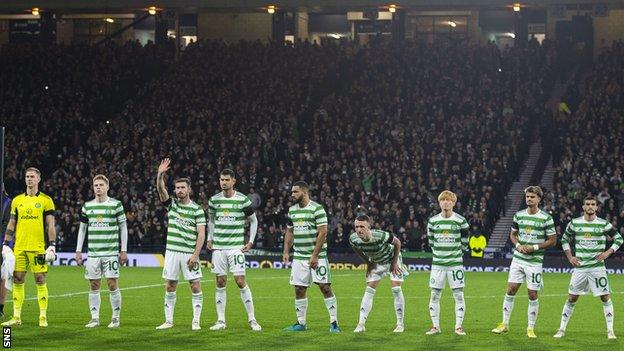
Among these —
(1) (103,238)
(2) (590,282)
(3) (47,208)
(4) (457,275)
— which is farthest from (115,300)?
(2) (590,282)

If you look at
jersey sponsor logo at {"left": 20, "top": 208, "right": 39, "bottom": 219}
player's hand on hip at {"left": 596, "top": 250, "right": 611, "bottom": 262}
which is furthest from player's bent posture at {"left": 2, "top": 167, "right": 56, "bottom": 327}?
player's hand on hip at {"left": 596, "top": 250, "right": 611, "bottom": 262}

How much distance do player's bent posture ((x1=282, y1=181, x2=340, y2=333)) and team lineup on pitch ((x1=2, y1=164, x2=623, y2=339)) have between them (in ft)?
0.05

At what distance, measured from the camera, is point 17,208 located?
2027cm

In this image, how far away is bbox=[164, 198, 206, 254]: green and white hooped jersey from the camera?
1991cm

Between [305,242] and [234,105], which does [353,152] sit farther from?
[305,242]

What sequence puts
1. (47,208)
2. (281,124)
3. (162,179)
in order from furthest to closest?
(281,124) → (47,208) → (162,179)

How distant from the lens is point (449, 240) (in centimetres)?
1973

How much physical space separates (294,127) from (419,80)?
18.4 feet

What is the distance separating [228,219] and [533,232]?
16.1 ft

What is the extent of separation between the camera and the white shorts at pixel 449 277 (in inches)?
774

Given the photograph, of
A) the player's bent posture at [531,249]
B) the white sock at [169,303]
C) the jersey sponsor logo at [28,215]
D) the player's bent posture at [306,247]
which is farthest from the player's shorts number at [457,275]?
the jersey sponsor logo at [28,215]

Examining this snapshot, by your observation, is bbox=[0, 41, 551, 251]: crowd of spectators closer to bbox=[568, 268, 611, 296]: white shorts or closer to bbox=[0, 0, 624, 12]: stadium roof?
bbox=[0, 0, 624, 12]: stadium roof

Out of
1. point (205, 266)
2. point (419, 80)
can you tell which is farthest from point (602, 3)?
point (205, 266)

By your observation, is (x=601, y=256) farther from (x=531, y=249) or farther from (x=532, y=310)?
(x=532, y=310)
